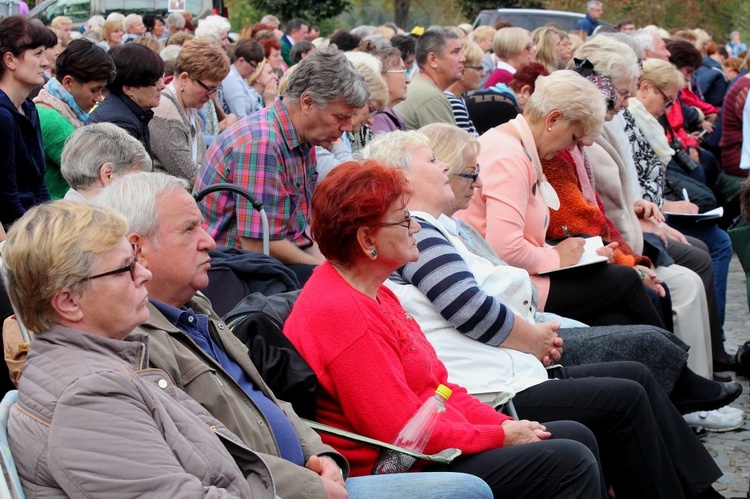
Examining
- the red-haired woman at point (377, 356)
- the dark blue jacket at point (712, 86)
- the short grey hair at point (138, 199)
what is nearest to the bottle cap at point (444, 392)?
the red-haired woman at point (377, 356)

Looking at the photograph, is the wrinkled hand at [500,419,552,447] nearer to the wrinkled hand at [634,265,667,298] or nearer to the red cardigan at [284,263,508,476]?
the red cardigan at [284,263,508,476]

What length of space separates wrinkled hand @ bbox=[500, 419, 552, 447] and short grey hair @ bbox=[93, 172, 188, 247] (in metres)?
1.34

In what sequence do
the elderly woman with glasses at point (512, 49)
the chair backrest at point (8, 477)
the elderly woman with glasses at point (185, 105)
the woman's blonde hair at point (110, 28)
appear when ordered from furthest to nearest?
the woman's blonde hair at point (110, 28)
the elderly woman with glasses at point (512, 49)
the elderly woman with glasses at point (185, 105)
the chair backrest at point (8, 477)

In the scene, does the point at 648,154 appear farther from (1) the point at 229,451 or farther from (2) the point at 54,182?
(1) the point at 229,451

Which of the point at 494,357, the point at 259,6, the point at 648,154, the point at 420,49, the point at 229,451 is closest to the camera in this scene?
the point at 229,451

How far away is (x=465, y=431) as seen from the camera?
3.23 meters

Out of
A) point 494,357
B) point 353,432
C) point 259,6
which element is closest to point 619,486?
point 494,357

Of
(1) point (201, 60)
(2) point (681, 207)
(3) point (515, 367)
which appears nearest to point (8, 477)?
(3) point (515, 367)

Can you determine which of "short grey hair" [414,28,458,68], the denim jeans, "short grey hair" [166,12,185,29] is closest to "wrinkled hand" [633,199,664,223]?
"short grey hair" [414,28,458,68]

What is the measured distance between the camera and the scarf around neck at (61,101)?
5.54 m

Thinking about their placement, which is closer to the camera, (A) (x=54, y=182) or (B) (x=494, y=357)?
(B) (x=494, y=357)

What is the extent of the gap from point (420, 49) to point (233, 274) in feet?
15.5

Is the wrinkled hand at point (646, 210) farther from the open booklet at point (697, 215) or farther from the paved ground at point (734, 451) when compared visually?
the paved ground at point (734, 451)

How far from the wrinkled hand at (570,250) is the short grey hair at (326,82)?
1273 millimetres
